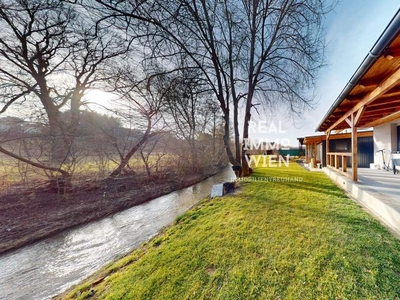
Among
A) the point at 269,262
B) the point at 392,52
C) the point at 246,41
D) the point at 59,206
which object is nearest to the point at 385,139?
the point at 392,52

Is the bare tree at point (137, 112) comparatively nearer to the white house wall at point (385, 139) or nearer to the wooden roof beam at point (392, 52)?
the wooden roof beam at point (392, 52)

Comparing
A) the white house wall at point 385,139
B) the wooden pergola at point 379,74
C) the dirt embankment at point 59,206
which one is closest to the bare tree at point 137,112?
the dirt embankment at point 59,206

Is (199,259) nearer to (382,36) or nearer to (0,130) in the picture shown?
(382,36)

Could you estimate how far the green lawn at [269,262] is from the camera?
170 cm

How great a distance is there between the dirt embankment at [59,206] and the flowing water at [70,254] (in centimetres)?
38

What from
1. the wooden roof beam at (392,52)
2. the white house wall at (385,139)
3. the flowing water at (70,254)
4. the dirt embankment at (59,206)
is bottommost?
the flowing water at (70,254)

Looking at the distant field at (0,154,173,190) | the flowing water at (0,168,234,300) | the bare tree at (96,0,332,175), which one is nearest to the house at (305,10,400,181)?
the bare tree at (96,0,332,175)

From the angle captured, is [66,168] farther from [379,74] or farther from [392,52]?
[379,74]

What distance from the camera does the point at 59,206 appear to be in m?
5.84

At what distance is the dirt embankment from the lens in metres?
4.35

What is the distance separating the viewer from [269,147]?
21.6 meters

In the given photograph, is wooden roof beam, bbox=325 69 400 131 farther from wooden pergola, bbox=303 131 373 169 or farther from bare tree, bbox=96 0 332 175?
bare tree, bbox=96 0 332 175

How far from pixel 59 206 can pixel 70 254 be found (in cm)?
315

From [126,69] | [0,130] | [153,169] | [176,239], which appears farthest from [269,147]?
[0,130]
